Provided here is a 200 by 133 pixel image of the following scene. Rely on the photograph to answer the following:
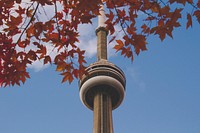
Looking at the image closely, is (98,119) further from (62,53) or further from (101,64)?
(62,53)

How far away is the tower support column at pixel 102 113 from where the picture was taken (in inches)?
2105

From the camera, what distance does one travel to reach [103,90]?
60000 millimetres

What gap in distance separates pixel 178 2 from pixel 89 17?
1948 mm

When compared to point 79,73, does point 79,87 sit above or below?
above

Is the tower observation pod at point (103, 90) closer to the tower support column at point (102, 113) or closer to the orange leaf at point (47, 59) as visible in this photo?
the tower support column at point (102, 113)

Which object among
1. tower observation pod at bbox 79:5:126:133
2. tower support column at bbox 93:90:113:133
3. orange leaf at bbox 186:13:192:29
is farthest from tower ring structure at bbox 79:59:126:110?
orange leaf at bbox 186:13:192:29

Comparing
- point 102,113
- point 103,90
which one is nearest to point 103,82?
point 103,90

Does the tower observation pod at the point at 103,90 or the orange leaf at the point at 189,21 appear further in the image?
the tower observation pod at the point at 103,90

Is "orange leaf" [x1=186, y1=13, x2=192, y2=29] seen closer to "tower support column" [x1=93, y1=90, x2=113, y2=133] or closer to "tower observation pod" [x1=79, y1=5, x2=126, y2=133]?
"tower support column" [x1=93, y1=90, x2=113, y2=133]

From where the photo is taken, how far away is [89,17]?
729 cm

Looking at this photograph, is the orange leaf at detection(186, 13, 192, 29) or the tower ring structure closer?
the orange leaf at detection(186, 13, 192, 29)

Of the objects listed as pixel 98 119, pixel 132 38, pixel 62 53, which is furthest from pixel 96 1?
pixel 98 119

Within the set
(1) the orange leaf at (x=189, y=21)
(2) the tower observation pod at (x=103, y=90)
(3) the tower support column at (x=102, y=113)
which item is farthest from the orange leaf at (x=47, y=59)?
(2) the tower observation pod at (x=103, y=90)

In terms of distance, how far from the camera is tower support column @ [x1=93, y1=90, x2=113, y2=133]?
53.5m
